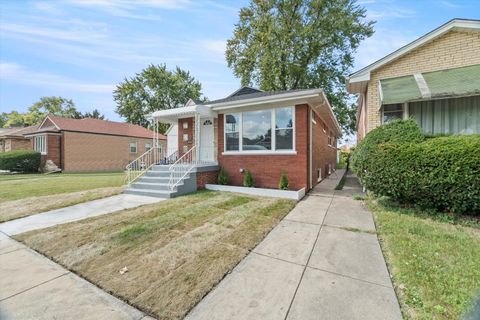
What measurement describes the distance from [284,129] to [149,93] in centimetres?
2973

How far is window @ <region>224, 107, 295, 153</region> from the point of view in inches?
320

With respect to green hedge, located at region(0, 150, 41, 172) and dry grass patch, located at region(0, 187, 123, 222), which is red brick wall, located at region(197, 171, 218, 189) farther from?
green hedge, located at region(0, 150, 41, 172)

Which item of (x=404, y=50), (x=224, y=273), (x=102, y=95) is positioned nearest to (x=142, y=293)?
(x=224, y=273)

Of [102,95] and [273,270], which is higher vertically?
[102,95]

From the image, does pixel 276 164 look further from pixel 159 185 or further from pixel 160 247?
pixel 160 247

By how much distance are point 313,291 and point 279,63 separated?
18.8 m

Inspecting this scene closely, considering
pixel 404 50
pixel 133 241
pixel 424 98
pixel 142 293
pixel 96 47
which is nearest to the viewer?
pixel 142 293

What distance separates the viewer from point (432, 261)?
2.92 metres

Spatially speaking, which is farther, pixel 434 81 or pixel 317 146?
pixel 317 146

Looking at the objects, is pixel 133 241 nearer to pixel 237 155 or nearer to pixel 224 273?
pixel 224 273

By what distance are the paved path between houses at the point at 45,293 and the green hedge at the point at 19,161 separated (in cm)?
2035

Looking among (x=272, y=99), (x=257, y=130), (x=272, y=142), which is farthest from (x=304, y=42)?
(x=272, y=142)

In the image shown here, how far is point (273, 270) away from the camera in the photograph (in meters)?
2.85

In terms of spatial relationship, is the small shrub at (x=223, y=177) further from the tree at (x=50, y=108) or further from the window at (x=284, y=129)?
the tree at (x=50, y=108)
